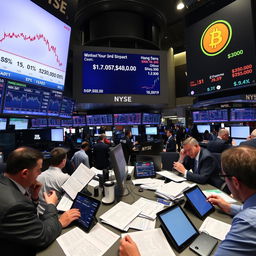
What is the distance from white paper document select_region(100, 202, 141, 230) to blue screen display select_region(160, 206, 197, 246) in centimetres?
30

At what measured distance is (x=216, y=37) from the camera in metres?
2.66

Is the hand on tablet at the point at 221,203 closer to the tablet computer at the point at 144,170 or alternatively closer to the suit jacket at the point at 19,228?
the tablet computer at the point at 144,170

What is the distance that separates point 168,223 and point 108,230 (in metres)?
0.40

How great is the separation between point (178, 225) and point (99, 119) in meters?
6.29

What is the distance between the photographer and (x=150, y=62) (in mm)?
3396

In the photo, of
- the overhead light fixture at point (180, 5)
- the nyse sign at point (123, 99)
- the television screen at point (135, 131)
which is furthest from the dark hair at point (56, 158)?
the television screen at point (135, 131)

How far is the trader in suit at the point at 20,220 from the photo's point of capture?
0.89 metres

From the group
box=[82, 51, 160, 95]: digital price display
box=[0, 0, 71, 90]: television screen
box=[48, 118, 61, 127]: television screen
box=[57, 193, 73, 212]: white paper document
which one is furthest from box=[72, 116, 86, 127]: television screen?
box=[57, 193, 73, 212]: white paper document

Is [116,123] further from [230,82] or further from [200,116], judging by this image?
[230,82]

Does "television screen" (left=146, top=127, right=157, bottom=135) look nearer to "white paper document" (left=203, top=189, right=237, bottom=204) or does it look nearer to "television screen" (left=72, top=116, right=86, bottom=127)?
"television screen" (left=72, top=116, right=86, bottom=127)

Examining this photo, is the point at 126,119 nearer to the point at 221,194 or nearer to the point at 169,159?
the point at 169,159

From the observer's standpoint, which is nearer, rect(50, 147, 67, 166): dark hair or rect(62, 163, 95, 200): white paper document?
rect(62, 163, 95, 200): white paper document

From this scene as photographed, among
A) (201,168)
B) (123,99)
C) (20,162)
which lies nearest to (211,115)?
(123,99)

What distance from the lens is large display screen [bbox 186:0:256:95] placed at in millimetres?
2311
